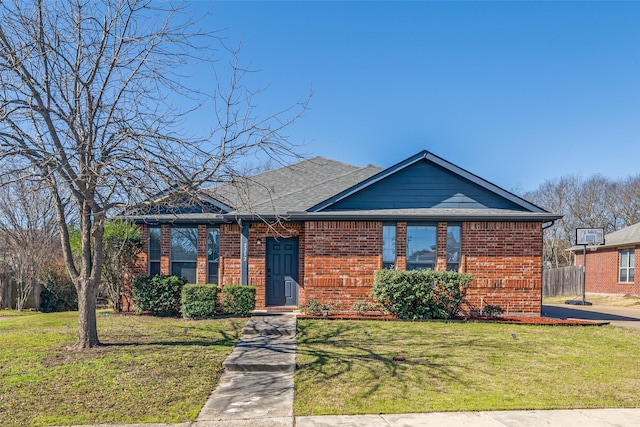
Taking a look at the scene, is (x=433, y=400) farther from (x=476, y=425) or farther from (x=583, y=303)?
(x=583, y=303)

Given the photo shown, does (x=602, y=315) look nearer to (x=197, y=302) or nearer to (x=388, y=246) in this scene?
(x=388, y=246)

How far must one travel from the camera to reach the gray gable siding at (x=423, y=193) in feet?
39.4

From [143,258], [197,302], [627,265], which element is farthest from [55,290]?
[627,265]

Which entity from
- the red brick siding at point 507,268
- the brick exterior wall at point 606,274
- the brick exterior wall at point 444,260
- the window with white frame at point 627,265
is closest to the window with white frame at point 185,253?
the brick exterior wall at point 444,260

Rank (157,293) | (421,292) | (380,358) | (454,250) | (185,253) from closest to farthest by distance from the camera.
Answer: (380,358), (421,292), (157,293), (454,250), (185,253)

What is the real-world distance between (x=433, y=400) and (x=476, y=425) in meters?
0.80

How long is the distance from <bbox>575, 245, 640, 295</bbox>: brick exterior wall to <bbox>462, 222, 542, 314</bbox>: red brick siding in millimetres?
15337

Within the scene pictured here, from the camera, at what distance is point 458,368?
6875mm

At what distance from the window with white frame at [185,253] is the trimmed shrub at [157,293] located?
100 cm

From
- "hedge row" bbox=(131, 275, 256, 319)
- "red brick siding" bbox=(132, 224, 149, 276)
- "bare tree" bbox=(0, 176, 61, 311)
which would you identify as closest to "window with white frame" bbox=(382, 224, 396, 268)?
"hedge row" bbox=(131, 275, 256, 319)

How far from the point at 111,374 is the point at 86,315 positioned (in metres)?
1.63

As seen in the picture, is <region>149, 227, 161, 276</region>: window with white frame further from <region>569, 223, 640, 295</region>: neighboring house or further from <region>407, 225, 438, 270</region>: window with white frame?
<region>569, 223, 640, 295</region>: neighboring house

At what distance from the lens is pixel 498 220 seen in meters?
11.7

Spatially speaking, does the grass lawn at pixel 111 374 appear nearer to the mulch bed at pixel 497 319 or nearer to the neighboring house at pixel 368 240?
the mulch bed at pixel 497 319
